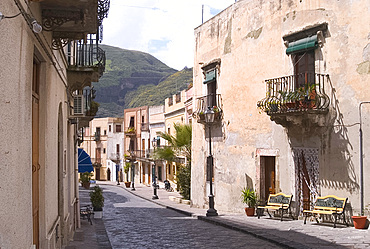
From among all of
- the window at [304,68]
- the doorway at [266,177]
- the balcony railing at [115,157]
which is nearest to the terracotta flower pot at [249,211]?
the doorway at [266,177]

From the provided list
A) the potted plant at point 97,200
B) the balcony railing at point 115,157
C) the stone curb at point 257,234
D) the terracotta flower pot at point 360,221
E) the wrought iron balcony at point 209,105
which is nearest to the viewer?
the stone curb at point 257,234

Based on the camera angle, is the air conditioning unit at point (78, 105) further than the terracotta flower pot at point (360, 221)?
Yes

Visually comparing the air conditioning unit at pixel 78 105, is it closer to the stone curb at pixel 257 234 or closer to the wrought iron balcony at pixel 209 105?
the stone curb at pixel 257 234

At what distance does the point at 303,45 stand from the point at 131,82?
140 m

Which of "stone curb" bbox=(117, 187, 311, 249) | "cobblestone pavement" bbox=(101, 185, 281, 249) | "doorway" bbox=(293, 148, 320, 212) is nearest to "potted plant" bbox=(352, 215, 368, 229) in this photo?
"doorway" bbox=(293, 148, 320, 212)

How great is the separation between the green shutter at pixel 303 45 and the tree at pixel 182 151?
14.1m

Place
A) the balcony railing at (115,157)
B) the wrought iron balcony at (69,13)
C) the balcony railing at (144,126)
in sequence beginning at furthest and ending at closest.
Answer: the balcony railing at (115,157) → the balcony railing at (144,126) → the wrought iron balcony at (69,13)

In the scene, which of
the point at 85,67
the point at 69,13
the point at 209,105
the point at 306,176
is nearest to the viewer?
the point at 69,13

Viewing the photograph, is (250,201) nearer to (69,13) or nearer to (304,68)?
(304,68)

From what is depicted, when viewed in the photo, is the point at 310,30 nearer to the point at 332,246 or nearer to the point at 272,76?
the point at 272,76

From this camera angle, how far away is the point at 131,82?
15288 centimetres

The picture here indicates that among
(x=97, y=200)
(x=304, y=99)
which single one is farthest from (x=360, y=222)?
(x=97, y=200)

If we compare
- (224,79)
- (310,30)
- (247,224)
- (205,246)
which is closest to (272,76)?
(310,30)

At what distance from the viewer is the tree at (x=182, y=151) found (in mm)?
28766
